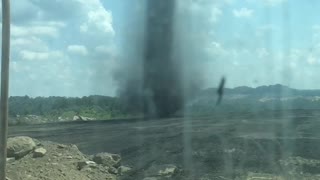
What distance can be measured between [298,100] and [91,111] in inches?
703

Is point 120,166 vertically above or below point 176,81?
below

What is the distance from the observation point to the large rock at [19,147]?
46.8ft

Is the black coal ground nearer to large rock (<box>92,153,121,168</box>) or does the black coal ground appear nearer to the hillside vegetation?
large rock (<box>92,153,121,168</box>)

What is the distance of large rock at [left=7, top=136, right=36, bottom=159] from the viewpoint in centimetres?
1427

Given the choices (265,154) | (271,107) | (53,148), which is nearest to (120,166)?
(53,148)

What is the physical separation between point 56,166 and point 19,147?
1.58 meters

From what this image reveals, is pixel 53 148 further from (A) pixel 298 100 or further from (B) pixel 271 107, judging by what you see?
(A) pixel 298 100

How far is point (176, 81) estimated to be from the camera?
33.7 m

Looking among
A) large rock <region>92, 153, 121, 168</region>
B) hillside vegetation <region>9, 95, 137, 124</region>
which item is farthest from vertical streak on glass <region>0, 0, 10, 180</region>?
hillside vegetation <region>9, 95, 137, 124</region>

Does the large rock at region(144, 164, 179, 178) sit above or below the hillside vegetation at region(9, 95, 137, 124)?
below

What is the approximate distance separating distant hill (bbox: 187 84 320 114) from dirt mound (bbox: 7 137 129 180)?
9.47 metres

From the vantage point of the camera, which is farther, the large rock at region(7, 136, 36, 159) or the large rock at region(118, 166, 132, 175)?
the large rock at region(118, 166, 132, 175)

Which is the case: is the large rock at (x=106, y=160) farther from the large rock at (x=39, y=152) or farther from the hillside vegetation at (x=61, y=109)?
the hillside vegetation at (x=61, y=109)

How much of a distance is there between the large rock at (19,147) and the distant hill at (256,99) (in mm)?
10752
